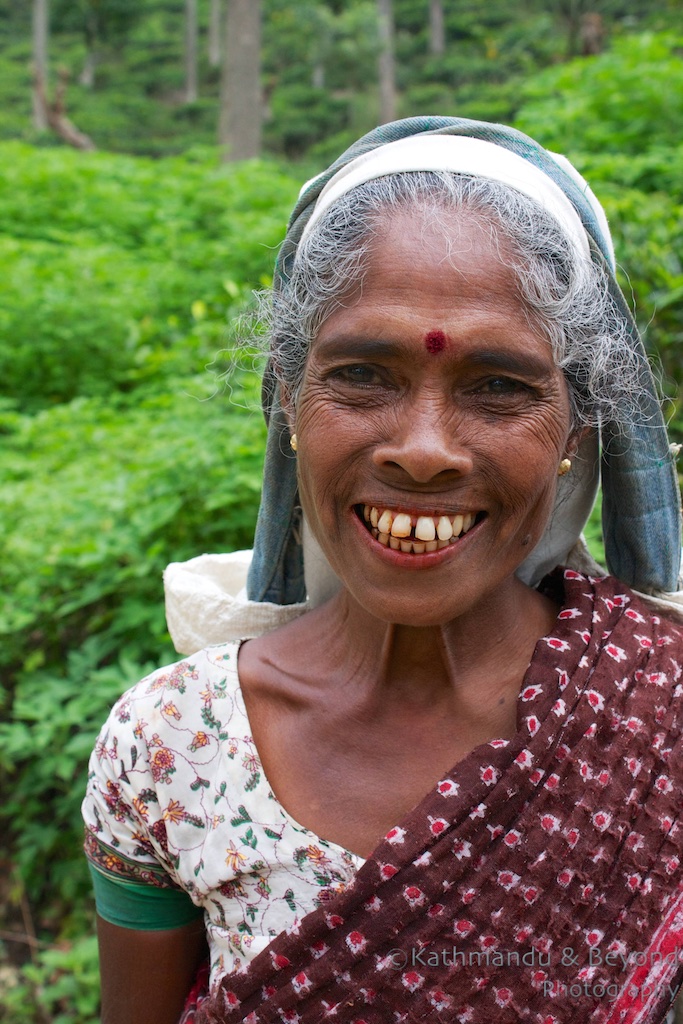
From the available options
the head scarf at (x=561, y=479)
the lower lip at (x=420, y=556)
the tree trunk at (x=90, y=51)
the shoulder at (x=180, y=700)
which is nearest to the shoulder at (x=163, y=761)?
the shoulder at (x=180, y=700)

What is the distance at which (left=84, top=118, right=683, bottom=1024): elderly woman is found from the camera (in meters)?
1.53

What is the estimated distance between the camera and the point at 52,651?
12.4 ft

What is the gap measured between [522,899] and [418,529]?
2.07 ft

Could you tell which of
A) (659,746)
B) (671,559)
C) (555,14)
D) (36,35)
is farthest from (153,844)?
(555,14)

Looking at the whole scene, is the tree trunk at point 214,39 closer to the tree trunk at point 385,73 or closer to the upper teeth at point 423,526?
the tree trunk at point 385,73

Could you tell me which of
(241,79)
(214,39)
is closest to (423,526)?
(241,79)

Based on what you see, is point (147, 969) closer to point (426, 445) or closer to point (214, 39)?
point (426, 445)

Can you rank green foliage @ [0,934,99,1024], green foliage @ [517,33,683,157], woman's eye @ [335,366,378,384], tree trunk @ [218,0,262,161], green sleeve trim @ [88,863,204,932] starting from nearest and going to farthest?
1. woman's eye @ [335,366,378,384]
2. green sleeve trim @ [88,863,204,932]
3. green foliage @ [0,934,99,1024]
4. green foliage @ [517,33,683,157]
5. tree trunk @ [218,0,262,161]

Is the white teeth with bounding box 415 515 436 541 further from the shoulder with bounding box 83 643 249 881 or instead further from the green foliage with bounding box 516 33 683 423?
the green foliage with bounding box 516 33 683 423

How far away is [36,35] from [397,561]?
27088 millimetres

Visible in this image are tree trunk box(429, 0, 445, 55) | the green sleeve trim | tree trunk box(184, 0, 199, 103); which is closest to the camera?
the green sleeve trim

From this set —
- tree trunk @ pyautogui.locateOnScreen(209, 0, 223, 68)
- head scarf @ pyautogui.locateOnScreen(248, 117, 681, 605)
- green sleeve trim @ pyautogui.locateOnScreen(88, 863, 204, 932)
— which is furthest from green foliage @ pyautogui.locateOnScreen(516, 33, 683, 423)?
tree trunk @ pyautogui.locateOnScreen(209, 0, 223, 68)

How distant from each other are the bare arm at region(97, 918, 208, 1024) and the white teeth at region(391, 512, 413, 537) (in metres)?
0.93

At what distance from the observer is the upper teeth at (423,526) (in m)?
1.52
